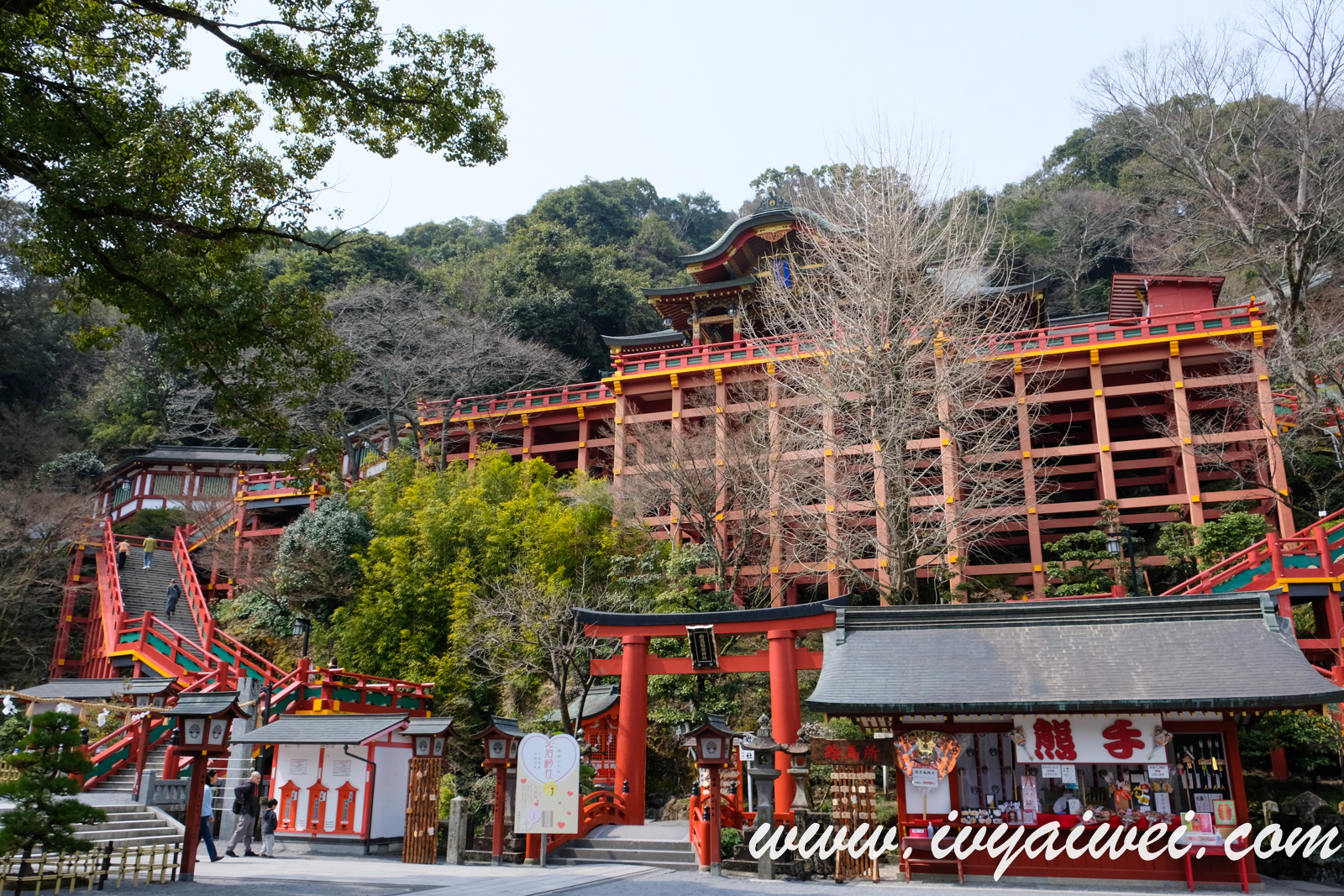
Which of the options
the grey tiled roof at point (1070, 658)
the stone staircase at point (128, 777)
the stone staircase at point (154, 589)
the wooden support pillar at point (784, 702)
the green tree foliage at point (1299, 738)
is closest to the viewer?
the grey tiled roof at point (1070, 658)

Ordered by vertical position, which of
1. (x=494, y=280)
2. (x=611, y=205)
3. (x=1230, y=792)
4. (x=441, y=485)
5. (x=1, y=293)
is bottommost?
(x=1230, y=792)

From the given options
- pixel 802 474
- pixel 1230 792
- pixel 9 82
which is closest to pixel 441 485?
pixel 802 474

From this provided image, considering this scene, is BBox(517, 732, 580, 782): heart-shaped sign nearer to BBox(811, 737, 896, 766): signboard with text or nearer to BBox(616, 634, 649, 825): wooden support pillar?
BBox(616, 634, 649, 825): wooden support pillar

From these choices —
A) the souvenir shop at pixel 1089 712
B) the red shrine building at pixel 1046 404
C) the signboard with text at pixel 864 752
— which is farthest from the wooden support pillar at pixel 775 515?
the souvenir shop at pixel 1089 712

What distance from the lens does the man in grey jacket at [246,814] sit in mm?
12898

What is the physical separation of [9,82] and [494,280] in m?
27.3

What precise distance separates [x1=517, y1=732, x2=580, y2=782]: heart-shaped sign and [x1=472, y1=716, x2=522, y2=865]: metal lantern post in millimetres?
556

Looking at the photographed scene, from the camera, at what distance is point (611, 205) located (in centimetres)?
4634

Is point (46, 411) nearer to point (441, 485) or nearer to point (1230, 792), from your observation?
point (441, 485)

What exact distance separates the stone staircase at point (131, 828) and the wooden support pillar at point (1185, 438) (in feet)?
65.9

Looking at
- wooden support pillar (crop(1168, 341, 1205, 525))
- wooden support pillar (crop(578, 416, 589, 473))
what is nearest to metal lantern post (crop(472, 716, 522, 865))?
wooden support pillar (crop(578, 416, 589, 473))

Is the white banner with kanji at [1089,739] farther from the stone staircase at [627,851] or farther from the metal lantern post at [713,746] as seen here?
the stone staircase at [627,851]

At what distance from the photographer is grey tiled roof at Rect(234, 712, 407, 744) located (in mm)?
13094

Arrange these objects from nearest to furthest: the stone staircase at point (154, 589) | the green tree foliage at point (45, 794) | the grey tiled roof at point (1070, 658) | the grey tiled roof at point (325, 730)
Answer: the green tree foliage at point (45, 794)
the grey tiled roof at point (1070, 658)
the grey tiled roof at point (325, 730)
the stone staircase at point (154, 589)
